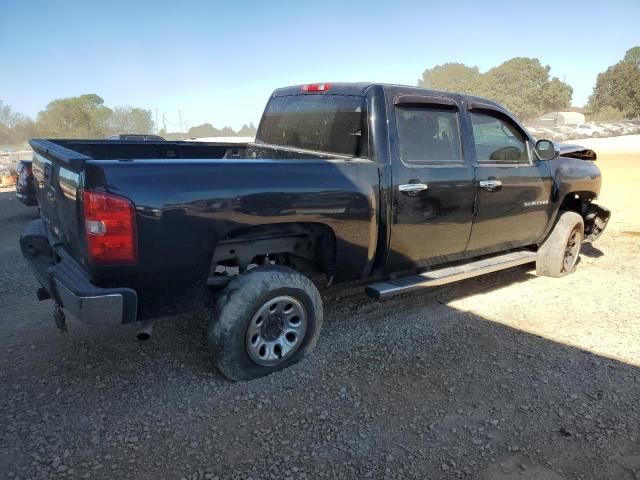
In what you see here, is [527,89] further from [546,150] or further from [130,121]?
[546,150]

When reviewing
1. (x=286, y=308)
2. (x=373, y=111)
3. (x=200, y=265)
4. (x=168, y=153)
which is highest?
(x=373, y=111)

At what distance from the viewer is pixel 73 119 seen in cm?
5231

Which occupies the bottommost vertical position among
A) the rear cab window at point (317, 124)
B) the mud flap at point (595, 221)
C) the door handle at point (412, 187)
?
the mud flap at point (595, 221)

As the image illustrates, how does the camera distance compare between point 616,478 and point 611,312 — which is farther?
point 611,312

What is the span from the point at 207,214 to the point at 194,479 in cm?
140

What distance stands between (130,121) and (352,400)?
68.6 m

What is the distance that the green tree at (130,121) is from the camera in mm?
59156

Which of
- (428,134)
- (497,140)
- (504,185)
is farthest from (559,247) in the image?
(428,134)

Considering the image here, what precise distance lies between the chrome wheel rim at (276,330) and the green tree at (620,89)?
7275 centimetres

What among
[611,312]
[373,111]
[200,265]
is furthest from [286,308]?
[611,312]

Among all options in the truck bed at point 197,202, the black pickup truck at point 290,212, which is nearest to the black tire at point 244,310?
the black pickup truck at point 290,212

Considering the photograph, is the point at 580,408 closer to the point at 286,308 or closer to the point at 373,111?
the point at 286,308

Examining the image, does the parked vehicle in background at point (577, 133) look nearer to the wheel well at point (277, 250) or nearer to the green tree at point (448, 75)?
the wheel well at point (277, 250)

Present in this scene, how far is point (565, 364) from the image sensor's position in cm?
355
